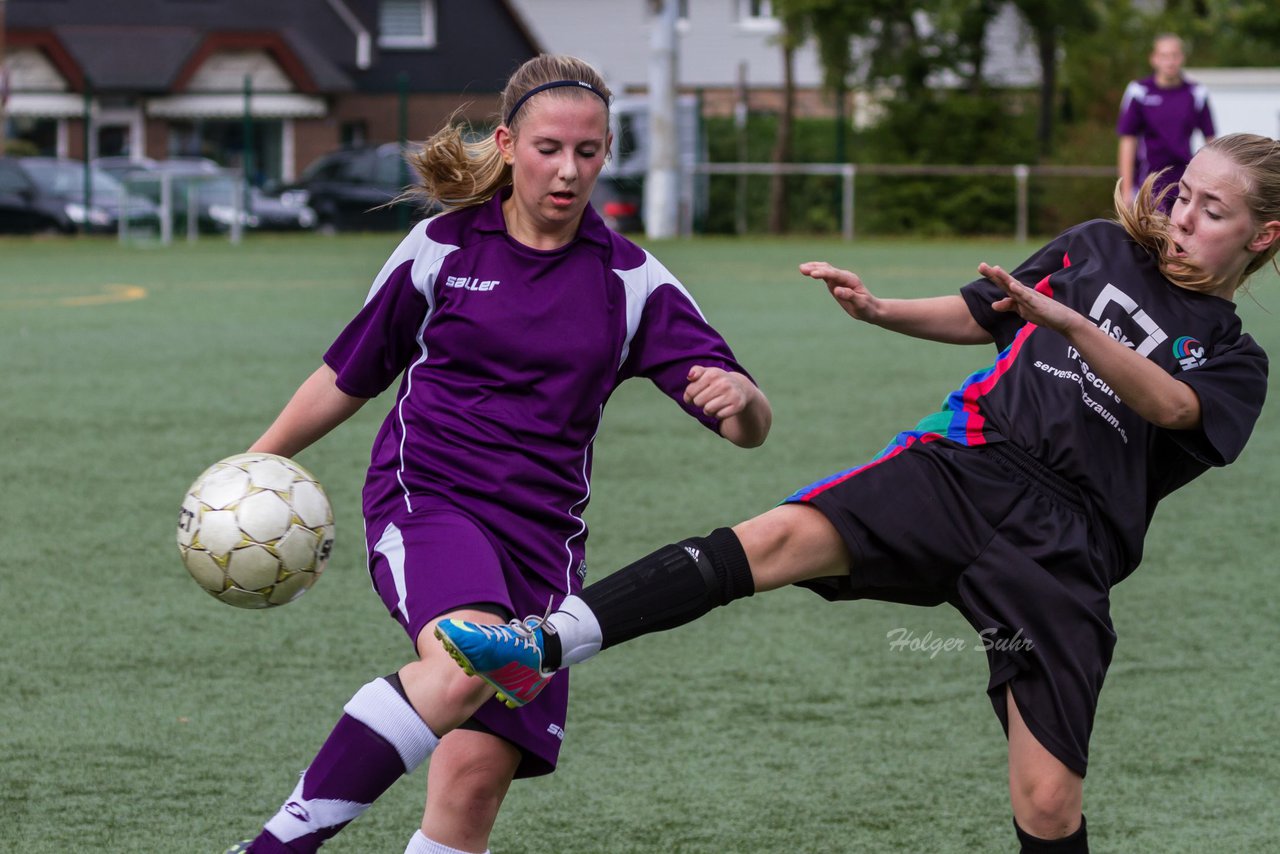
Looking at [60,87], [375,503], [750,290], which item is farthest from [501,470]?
[60,87]

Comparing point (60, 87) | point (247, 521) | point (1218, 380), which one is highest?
point (60, 87)

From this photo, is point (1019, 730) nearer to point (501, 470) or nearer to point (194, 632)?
point (501, 470)

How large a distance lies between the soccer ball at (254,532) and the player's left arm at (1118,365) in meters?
1.40

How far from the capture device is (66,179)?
26.4m

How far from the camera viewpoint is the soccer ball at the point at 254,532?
3463 millimetres

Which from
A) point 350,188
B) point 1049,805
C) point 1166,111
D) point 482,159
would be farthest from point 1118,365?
point 350,188

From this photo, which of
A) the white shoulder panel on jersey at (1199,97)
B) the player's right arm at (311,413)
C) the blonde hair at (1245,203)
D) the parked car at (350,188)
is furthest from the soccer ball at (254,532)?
the parked car at (350,188)

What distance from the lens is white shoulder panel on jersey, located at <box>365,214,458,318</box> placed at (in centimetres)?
350

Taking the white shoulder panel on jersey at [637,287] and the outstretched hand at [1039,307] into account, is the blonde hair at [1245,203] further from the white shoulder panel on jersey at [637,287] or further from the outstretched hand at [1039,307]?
the white shoulder panel on jersey at [637,287]

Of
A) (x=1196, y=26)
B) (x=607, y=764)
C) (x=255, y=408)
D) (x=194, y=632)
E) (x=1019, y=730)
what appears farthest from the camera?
(x=1196, y=26)

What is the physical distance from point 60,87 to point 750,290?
2841cm

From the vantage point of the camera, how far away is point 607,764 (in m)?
4.37

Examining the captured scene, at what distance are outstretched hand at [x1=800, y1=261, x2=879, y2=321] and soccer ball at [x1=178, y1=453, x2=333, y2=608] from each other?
1113mm

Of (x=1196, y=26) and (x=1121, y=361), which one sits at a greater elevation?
(x=1196, y=26)
